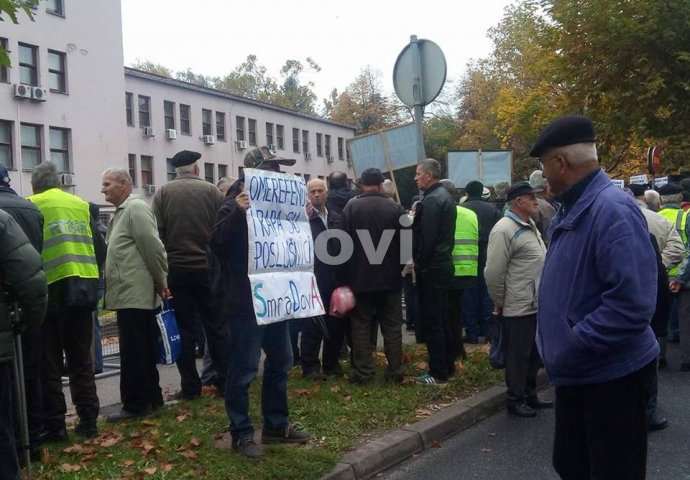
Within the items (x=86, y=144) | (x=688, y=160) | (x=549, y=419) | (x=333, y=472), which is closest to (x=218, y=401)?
(x=333, y=472)

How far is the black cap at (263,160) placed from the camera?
5.95 meters

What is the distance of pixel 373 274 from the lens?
785 cm

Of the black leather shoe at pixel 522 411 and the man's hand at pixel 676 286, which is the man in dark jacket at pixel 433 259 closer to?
the black leather shoe at pixel 522 411

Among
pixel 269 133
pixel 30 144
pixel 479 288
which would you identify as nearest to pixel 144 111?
pixel 30 144

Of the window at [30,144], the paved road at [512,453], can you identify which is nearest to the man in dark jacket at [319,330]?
the paved road at [512,453]

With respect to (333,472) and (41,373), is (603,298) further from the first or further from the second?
(41,373)

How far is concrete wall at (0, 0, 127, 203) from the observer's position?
3484 centimetres

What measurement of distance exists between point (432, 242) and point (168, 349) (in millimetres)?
2655

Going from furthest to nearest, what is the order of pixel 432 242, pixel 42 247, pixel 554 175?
pixel 432 242
pixel 42 247
pixel 554 175

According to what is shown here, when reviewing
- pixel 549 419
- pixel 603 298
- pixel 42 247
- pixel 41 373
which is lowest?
pixel 549 419

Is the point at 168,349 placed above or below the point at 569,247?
below

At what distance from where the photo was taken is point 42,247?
5879 mm

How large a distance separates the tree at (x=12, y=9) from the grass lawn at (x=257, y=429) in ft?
8.27

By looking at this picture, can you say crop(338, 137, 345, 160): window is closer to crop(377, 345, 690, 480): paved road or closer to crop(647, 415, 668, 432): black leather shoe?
crop(377, 345, 690, 480): paved road
